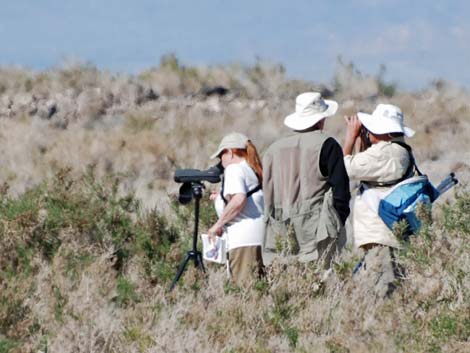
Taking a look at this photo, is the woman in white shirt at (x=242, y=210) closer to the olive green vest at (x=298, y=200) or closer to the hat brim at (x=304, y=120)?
the olive green vest at (x=298, y=200)

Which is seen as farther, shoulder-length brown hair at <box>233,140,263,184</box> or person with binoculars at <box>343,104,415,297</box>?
shoulder-length brown hair at <box>233,140,263,184</box>

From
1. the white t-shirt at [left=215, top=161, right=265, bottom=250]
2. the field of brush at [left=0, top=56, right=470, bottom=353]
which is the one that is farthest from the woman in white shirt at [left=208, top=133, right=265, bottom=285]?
the field of brush at [left=0, top=56, right=470, bottom=353]

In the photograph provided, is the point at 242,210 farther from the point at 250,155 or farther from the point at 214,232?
the point at 250,155

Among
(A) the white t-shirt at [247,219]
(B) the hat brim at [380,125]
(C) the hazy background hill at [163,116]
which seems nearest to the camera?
(B) the hat brim at [380,125]

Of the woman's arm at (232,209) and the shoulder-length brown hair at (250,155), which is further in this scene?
the shoulder-length brown hair at (250,155)

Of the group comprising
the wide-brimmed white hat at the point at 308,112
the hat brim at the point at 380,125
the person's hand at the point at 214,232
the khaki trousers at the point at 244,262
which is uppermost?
the wide-brimmed white hat at the point at 308,112

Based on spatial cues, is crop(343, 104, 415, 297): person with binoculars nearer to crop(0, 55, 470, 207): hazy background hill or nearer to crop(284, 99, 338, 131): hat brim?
crop(284, 99, 338, 131): hat brim

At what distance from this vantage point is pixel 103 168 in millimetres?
23625

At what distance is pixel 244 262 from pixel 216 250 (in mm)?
232

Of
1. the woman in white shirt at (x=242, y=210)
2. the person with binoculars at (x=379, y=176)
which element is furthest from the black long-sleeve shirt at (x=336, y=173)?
the woman in white shirt at (x=242, y=210)

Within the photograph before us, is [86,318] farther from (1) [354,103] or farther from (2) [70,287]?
(1) [354,103]

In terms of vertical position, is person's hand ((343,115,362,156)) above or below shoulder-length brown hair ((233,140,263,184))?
above

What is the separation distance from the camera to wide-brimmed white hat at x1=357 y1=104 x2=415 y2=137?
900 cm

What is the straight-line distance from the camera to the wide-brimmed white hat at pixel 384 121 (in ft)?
29.5
